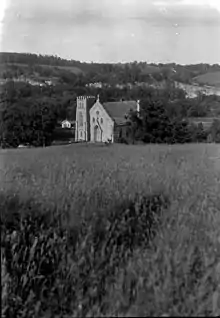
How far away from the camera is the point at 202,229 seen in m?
2.46

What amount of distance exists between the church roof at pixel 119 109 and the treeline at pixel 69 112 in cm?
8

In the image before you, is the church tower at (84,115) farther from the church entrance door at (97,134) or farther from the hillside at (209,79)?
the hillside at (209,79)

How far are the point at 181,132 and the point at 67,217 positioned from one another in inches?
130

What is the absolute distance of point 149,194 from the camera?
293 cm

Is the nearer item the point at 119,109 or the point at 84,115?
the point at 84,115

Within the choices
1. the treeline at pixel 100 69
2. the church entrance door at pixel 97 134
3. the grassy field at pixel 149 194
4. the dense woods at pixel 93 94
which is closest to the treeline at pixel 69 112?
the dense woods at pixel 93 94

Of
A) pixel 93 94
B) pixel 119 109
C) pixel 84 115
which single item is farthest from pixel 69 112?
pixel 119 109

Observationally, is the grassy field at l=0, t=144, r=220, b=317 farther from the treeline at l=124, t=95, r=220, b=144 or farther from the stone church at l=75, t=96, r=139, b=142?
the treeline at l=124, t=95, r=220, b=144

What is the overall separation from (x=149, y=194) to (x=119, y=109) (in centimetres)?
273

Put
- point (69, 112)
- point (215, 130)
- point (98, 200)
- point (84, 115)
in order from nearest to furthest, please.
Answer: point (98, 200) < point (69, 112) < point (84, 115) < point (215, 130)

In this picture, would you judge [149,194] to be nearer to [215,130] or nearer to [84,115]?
[84,115]

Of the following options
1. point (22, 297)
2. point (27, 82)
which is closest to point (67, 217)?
point (22, 297)

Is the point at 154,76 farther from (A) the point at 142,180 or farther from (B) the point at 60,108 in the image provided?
(A) the point at 142,180

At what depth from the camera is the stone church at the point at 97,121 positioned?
186 inches
